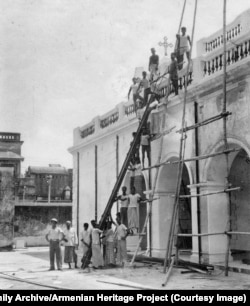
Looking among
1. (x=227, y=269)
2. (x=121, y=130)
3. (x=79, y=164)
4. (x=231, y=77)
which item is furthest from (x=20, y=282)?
(x=79, y=164)

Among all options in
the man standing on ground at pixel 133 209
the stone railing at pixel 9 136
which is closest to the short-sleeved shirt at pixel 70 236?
the man standing on ground at pixel 133 209

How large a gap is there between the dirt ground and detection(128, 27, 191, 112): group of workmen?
5.31 m

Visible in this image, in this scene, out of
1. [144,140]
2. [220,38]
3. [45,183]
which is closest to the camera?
[220,38]

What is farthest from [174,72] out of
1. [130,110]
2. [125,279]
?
[125,279]

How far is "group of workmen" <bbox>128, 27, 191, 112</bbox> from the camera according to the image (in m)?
14.0

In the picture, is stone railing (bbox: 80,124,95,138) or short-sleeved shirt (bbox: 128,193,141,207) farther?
stone railing (bbox: 80,124,95,138)

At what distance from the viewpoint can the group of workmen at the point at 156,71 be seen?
1398 centimetres

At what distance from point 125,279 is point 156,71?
7.30m

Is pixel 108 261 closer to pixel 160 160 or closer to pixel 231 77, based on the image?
pixel 160 160

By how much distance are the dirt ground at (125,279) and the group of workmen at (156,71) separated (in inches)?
209

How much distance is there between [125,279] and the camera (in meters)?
11.1

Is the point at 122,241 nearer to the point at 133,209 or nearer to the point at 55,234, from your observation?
the point at 133,209

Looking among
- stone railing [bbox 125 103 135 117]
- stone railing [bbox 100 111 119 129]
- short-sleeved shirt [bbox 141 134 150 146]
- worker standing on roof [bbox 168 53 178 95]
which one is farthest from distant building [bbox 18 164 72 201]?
worker standing on roof [bbox 168 53 178 95]

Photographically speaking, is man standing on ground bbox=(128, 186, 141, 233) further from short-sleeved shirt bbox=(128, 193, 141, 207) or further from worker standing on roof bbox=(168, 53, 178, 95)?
worker standing on roof bbox=(168, 53, 178, 95)
